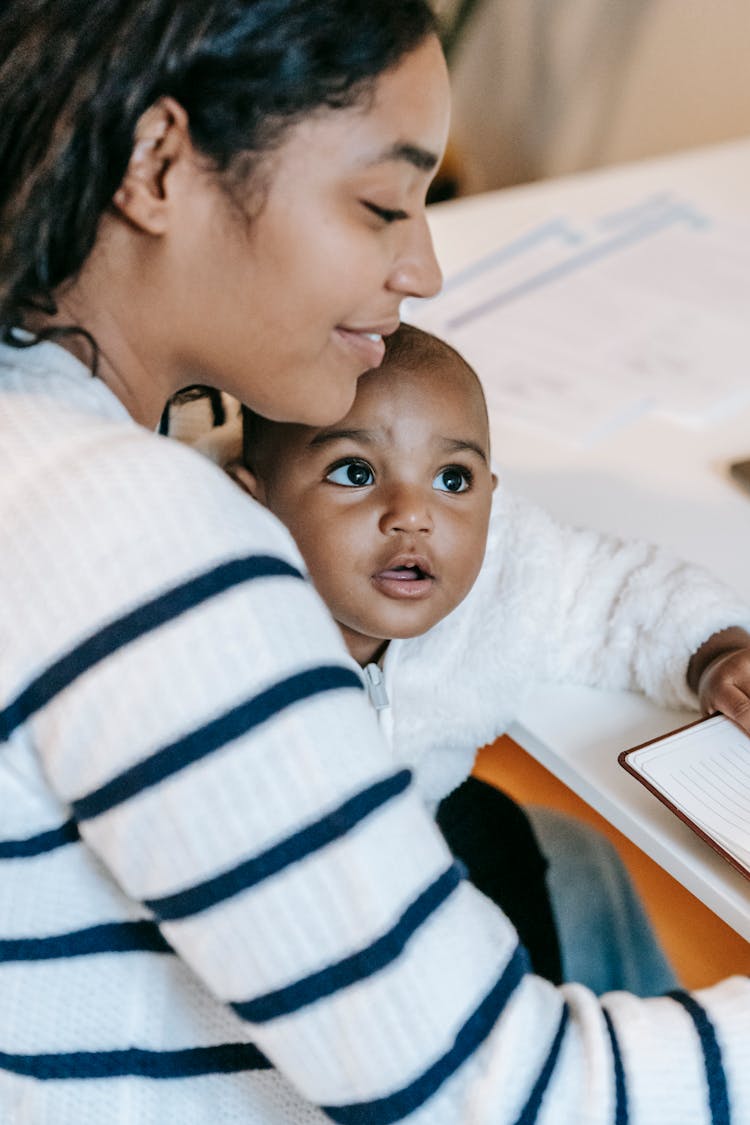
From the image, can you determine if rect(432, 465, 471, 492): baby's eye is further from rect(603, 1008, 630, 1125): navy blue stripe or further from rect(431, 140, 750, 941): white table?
rect(603, 1008, 630, 1125): navy blue stripe

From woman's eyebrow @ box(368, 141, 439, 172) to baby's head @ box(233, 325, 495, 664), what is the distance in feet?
0.88

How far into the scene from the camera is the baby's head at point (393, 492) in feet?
3.08

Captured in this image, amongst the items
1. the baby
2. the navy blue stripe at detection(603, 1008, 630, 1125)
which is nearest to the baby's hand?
the baby

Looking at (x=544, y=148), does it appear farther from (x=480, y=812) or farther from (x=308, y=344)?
(x=308, y=344)

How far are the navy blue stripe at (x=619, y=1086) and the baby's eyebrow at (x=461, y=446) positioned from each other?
1.58ft

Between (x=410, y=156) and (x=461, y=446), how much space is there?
0.32 metres

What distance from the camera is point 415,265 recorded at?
75 cm

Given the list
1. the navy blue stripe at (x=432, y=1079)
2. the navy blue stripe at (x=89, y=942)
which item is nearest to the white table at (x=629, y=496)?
the navy blue stripe at (x=432, y=1079)

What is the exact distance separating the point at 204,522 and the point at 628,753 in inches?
15.1

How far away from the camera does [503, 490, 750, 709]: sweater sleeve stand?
0.92 m

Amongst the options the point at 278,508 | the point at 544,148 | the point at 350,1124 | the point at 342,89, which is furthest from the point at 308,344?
the point at 544,148

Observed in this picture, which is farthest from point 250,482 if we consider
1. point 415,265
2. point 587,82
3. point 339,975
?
point 587,82

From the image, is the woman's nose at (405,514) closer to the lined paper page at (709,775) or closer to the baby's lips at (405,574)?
the baby's lips at (405,574)

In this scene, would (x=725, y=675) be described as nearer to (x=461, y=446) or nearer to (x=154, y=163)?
(x=461, y=446)
